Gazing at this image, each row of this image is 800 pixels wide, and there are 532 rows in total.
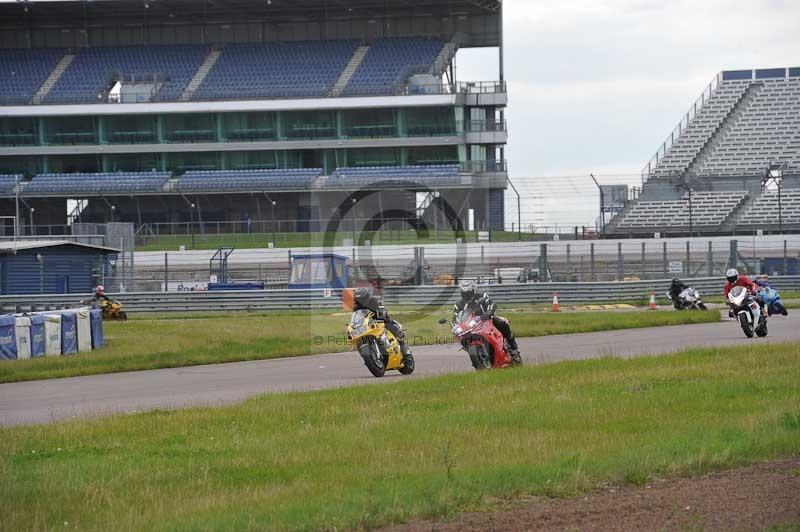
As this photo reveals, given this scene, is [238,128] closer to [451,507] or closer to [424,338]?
[424,338]

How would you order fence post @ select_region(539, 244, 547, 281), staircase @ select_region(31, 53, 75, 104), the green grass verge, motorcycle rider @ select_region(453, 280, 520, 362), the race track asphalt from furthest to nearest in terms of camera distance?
staircase @ select_region(31, 53, 75, 104), fence post @ select_region(539, 244, 547, 281), motorcycle rider @ select_region(453, 280, 520, 362), the race track asphalt, the green grass verge

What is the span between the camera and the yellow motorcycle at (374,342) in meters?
17.3

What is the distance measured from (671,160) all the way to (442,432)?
52657 millimetres

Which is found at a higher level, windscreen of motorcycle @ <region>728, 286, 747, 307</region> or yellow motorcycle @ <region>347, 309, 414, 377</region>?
windscreen of motorcycle @ <region>728, 286, 747, 307</region>

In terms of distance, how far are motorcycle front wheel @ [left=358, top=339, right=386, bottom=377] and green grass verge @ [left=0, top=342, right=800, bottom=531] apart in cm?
294

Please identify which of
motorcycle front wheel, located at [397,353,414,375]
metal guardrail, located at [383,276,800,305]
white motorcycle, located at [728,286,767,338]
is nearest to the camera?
motorcycle front wheel, located at [397,353,414,375]

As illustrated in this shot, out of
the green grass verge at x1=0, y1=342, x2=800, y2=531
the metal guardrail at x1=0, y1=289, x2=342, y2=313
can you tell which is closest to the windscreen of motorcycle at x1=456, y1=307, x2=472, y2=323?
the green grass verge at x1=0, y1=342, x2=800, y2=531

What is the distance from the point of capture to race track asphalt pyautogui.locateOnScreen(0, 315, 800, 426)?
1524cm

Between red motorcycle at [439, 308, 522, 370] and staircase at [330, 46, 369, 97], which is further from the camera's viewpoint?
staircase at [330, 46, 369, 97]

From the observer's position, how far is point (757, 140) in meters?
59.7

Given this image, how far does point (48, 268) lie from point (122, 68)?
32.7 meters

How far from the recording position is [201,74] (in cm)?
7031

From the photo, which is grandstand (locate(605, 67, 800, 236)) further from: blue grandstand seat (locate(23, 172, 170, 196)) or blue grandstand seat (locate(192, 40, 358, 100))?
blue grandstand seat (locate(23, 172, 170, 196))

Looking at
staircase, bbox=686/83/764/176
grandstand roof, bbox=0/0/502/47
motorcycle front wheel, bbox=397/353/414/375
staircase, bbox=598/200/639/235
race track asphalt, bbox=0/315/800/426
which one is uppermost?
grandstand roof, bbox=0/0/502/47
